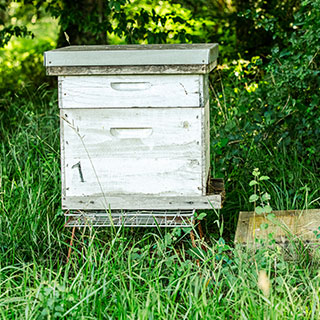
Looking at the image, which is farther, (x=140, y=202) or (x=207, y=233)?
(x=207, y=233)

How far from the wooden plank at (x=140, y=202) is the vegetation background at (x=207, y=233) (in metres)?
0.12

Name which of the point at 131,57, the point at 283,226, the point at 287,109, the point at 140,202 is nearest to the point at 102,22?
the point at 287,109

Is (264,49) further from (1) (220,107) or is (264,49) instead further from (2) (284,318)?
(2) (284,318)

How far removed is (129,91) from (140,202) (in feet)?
1.80

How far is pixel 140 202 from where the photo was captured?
2.87m

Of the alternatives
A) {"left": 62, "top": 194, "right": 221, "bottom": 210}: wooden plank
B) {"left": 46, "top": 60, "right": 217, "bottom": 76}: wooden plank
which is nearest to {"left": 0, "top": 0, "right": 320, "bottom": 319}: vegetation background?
{"left": 62, "top": 194, "right": 221, "bottom": 210}: wooden plank

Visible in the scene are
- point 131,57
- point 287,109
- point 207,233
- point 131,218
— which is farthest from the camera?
point 287,109

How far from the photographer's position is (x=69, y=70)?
278 centimetres

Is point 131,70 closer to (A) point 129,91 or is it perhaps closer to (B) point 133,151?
(A) point 129,91

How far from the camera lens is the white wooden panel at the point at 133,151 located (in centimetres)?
279

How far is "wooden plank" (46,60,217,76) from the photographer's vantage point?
2691mm

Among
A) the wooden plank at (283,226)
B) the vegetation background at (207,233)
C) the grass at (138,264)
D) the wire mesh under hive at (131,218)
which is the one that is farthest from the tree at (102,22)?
the wooden plank at (283,226)

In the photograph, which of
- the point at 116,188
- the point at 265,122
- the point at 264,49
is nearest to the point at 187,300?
the point at 116,188

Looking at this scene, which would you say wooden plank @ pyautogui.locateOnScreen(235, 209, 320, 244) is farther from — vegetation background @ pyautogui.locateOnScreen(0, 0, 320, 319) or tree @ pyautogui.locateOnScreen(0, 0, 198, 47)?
tree @ pyautogui.locateOnScreen(0, 0, 198, 47)
